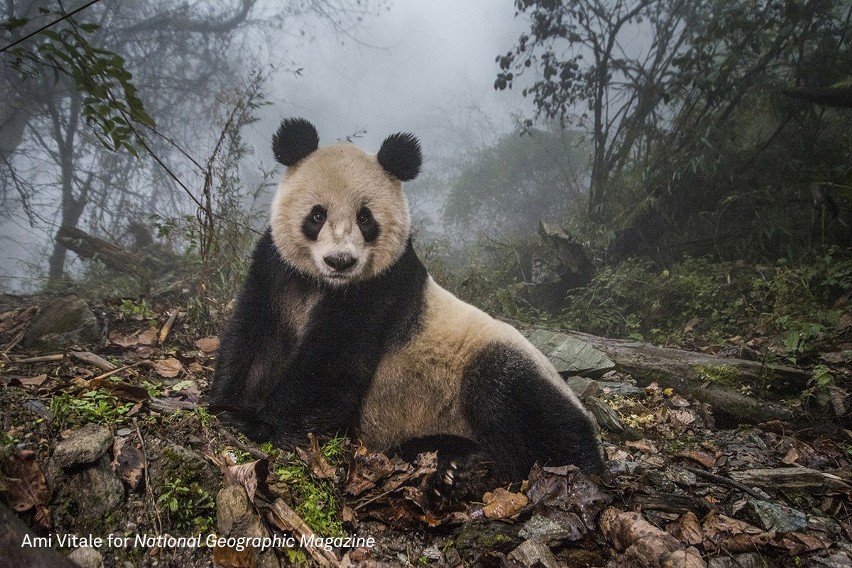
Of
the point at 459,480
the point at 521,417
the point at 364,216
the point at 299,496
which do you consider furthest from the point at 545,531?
the point at 364,216

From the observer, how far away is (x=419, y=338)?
2363mm

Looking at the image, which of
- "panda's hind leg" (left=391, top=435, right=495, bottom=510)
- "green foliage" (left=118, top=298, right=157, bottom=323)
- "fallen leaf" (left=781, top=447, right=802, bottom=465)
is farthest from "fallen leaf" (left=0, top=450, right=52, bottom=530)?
"fallen leaf" (left=781, top=447, right=802, bottom=465)

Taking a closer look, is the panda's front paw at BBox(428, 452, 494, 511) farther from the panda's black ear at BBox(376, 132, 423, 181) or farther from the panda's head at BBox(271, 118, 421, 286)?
the panda's black ear at BBox(376, 132, 423, 181)

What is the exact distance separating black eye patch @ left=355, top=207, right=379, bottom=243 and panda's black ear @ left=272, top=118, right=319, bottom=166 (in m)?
0.51

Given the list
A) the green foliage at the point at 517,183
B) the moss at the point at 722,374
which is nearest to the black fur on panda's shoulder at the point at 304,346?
the moss at the point at 722,374

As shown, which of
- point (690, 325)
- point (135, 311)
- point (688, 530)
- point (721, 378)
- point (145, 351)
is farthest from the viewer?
point (690, 325)

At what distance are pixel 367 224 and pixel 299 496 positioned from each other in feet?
4.47

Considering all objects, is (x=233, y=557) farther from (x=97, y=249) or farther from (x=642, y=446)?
(x=97, y=249)

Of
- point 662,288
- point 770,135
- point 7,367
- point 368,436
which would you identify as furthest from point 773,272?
point 7,367

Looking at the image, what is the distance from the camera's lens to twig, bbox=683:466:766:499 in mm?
2130

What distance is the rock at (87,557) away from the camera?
45.8 inches

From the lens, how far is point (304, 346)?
215 cm

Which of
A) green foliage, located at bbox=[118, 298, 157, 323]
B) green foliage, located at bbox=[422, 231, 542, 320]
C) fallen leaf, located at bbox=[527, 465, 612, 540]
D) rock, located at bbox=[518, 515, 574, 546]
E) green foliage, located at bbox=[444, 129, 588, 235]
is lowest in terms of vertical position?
rock, located at bbox=[518, 515, 574, 546]

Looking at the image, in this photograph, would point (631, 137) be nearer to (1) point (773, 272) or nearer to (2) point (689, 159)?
(2) point (689, 159)
